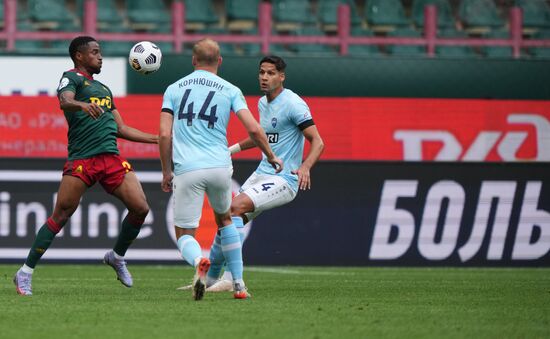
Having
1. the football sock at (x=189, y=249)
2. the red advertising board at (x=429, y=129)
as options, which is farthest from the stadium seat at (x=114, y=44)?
the football sock at (x=189, y=249)

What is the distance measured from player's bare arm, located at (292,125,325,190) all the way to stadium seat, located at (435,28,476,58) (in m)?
10.1

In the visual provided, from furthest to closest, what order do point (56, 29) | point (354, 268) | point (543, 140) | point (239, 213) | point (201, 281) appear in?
point (56, 29) → point (543, 140) → point (354, 268) → point (239, 213) → point (201, 281)

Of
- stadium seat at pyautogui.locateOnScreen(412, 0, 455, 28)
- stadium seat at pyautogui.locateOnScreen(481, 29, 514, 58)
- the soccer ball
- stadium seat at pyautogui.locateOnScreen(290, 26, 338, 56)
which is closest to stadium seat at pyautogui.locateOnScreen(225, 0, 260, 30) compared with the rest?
stadium seat at pyautogui.locateOnScreen(290, 26, 338, 56)

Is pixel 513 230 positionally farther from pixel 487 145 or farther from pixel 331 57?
pixel 331 57

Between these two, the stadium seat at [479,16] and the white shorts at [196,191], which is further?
the stadium seat at [479,16]

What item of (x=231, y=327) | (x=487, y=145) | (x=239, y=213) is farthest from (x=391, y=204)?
(x=231, y=327)

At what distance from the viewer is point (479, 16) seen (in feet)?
68.1

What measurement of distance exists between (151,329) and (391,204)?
27.0ft

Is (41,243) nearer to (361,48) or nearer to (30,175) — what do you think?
(30,175)

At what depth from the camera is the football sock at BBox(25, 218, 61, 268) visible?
9353 millimetres

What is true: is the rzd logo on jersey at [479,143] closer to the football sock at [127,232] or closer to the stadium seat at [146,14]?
the stadium seat at [146,14]

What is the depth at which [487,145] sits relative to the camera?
58.4 ft

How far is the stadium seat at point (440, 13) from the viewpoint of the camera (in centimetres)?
2042

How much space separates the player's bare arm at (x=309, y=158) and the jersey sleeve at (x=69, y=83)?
6.22ft
